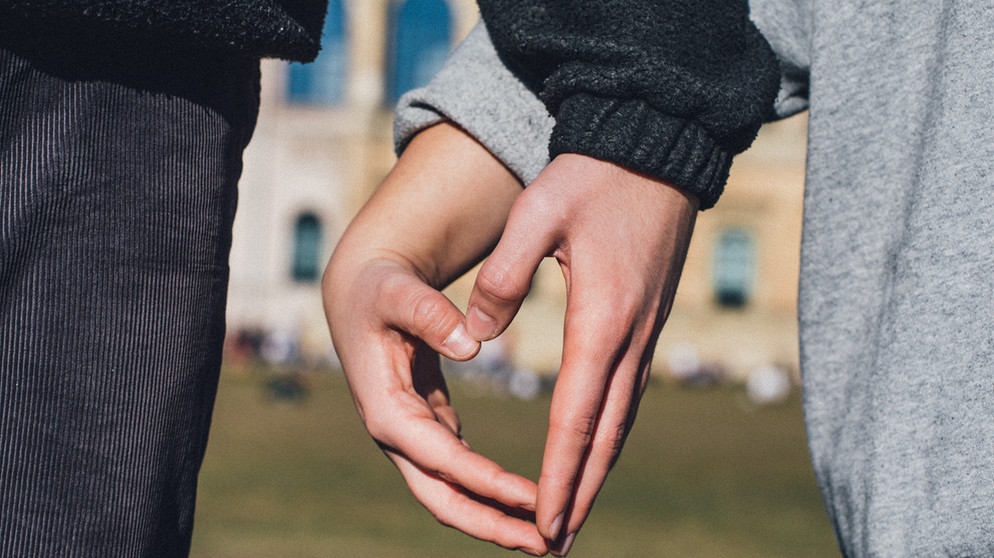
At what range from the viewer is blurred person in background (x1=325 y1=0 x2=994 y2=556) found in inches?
40.5

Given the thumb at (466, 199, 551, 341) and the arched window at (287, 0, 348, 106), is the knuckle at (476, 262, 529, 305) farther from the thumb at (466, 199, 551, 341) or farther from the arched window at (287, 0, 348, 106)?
the arched window at (287, 0, 348, 106)

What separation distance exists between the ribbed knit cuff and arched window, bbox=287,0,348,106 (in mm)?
22137

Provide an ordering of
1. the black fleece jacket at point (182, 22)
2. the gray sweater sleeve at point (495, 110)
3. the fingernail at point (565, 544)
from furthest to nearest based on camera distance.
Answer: the gray sweater sleeve at point (495, 110) < the fingernail at point (565, 544) < the black fleece jacket at point (182, 22)

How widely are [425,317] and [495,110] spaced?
0.35 meters

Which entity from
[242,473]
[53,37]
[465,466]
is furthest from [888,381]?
[242,473]

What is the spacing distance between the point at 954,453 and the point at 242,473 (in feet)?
30.4

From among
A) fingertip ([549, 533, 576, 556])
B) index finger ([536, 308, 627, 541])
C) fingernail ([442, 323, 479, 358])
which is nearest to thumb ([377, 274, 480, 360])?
fingernail ([442, 323, 479, 358])

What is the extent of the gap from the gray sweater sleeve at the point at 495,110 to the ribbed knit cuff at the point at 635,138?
217 millimetres

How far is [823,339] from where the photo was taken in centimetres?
126

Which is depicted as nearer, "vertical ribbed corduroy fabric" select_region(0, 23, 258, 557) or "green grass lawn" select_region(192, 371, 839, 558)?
"vertical ribbed corduroy fabric" select_region(0, 23, 258, 557)

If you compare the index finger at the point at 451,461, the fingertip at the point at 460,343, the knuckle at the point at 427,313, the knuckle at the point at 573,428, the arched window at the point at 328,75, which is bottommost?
the arched window at the point at 328,75

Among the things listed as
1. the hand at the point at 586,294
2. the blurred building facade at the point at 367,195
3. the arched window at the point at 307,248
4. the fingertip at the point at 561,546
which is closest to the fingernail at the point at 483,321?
the hand at the point at 586,294

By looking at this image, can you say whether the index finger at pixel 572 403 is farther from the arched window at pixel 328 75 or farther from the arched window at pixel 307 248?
the arched window at pixel 328 75

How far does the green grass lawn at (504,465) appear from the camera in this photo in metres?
7.29
